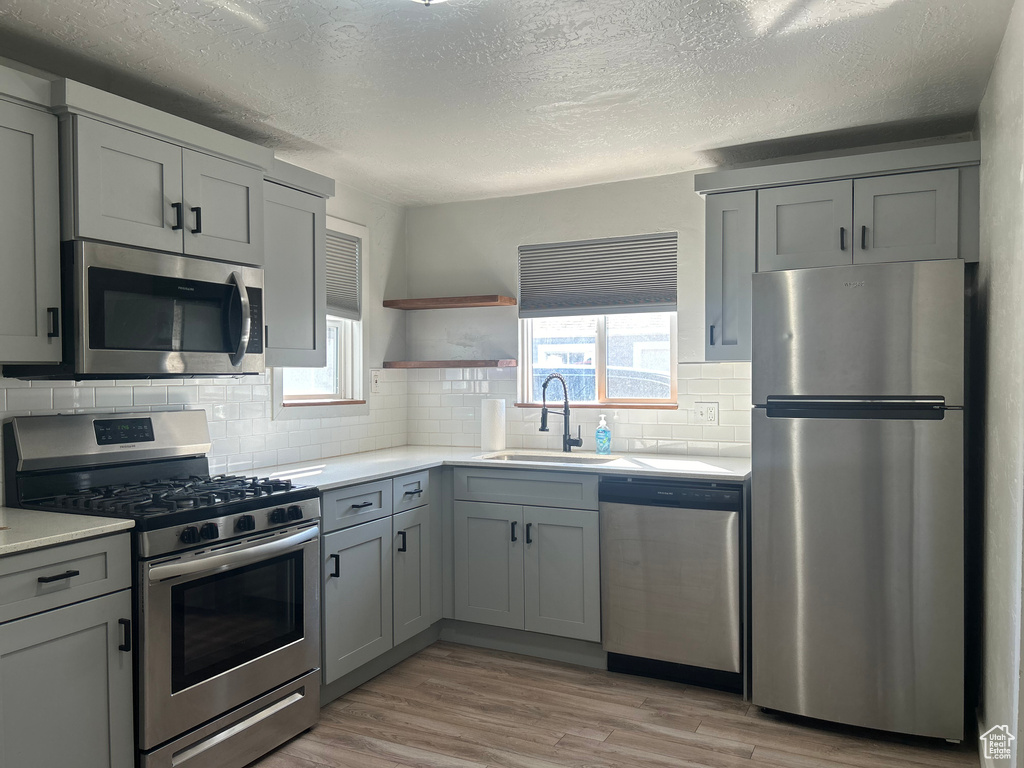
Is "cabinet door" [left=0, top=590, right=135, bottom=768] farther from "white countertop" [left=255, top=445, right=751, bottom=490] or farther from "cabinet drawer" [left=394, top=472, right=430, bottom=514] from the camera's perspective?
"cabinet drawer" [left=394, top=472, right=430, bottom=514]

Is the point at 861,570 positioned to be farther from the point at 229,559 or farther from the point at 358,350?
the point at 358,350

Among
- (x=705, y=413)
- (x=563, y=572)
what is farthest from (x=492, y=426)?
(x=705, y=413)

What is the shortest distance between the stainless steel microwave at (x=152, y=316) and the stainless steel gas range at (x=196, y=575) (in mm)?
330

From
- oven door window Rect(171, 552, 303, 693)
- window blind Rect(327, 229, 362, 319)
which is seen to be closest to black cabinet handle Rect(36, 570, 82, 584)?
oven door window Rect(171, 552, 303, 693)

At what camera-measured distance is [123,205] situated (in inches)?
99.0

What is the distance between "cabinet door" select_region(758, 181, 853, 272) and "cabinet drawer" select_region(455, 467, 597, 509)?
1291 mm

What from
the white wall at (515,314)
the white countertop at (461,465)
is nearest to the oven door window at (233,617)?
the white countertop at (461,465)

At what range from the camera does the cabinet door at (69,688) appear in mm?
1945

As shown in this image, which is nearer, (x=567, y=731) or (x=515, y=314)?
(x=567, y=731)

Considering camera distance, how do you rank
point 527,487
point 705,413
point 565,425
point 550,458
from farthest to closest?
point 565,425
point 550,458
point 705,413
point 527,487

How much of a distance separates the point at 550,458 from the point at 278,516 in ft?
5.60

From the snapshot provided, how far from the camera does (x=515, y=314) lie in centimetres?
449

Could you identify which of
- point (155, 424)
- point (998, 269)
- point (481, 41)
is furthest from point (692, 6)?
point (155, 424)

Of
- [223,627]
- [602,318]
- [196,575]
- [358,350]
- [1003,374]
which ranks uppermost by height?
[602,318]
